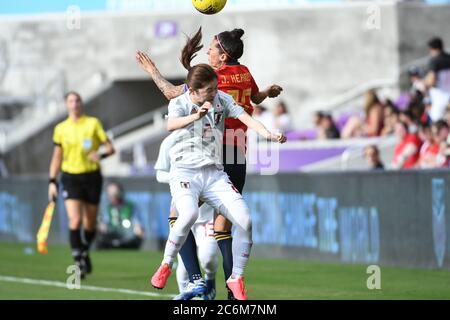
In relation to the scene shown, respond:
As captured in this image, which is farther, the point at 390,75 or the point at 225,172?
the point at 390,75

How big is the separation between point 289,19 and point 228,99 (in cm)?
2201

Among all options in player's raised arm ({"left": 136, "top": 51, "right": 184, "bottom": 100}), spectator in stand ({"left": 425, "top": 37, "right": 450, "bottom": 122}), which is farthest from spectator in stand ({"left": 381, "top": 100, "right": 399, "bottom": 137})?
player's raised arm ({"left": 136, "top": 51, "right": 184, "bottom": 100})

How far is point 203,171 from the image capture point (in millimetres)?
12023

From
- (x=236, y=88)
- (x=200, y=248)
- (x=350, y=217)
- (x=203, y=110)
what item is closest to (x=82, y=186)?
(x=350, y=217)

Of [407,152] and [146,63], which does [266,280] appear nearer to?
[407,152]

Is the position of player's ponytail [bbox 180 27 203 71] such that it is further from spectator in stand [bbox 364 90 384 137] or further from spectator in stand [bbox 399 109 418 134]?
spectator in stand [bbox 364 90 384 137]

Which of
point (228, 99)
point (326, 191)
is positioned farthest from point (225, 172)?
point (326, 191)

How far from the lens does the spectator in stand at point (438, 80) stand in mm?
21672

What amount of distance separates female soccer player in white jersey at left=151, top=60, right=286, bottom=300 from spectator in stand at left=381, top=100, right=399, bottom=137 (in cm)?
1048

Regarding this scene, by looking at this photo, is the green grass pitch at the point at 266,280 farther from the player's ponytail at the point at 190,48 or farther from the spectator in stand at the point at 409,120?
the player's ponytail at the point at 190,48

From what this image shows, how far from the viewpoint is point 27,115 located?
37625 millimetres

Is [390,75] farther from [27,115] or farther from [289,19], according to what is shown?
[27,115]

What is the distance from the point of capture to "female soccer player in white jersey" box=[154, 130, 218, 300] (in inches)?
486
